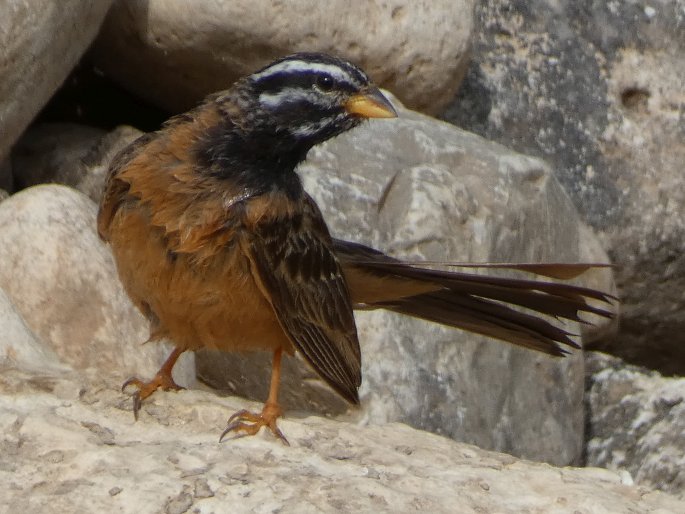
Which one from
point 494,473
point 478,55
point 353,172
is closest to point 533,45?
point 478,55

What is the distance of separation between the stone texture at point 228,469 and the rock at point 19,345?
22 cm

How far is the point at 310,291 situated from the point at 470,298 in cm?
77

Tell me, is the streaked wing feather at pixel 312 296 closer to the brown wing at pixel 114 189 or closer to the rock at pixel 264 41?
the brown wing at pixel 114 189

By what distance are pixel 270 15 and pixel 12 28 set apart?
1.32 metres

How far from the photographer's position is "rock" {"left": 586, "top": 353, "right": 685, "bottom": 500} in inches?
277

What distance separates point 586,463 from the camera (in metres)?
7.18

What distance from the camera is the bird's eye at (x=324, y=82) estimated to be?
15.4 ft

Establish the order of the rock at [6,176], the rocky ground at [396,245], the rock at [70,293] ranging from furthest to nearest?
the rock at [6,176] < the rock at [70,293] < the rocky ground at [396,245]

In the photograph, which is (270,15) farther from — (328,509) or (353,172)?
(328,509)

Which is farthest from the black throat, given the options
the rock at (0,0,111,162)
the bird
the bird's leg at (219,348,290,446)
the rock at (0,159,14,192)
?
the rock at (0,159,14,192)

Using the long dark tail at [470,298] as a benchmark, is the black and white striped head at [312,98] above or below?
above

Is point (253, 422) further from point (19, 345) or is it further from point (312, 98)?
point (312, 98)

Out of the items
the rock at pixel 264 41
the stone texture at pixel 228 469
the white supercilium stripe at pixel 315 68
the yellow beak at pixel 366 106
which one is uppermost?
the rock at pixel 264 41

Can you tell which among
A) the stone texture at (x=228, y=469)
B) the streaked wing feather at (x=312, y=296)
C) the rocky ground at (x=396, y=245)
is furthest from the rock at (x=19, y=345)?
the streaked wing feather at (x=312, y=296)
